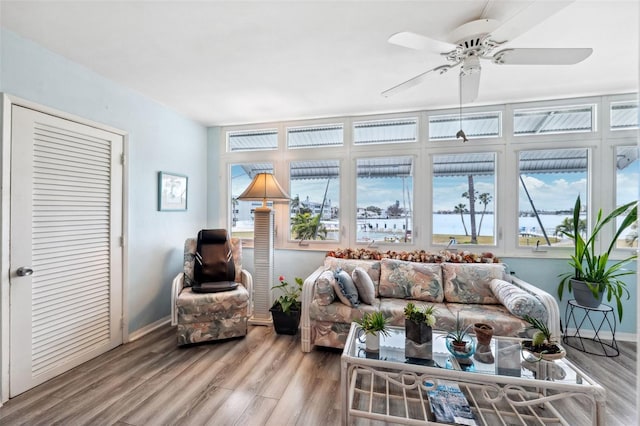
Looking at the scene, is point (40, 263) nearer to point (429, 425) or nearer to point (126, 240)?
point (126, 240)

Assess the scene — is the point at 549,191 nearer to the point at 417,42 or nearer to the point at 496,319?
the point at 496,319

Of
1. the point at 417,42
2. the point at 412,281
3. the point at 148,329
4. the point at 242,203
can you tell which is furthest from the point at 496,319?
the point at 148,329

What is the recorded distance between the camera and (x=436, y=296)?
2.86m

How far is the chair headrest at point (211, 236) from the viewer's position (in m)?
3.33

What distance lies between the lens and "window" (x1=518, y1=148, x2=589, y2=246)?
3154mm

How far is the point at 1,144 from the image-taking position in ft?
6.33

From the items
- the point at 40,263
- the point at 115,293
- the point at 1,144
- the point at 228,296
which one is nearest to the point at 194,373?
the point at 228,296

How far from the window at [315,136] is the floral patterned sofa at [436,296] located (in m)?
1.64

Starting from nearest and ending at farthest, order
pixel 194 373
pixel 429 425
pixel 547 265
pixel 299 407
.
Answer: pixel 429 425
pixel 299 407
pixel 194 373
pixel 547 265

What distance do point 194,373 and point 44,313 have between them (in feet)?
4.07

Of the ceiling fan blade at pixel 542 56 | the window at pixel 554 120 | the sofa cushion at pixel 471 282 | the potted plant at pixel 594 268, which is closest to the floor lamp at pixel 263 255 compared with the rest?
the sofa cushion at pixel 471 282

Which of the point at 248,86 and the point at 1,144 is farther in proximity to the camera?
the point at 248,86

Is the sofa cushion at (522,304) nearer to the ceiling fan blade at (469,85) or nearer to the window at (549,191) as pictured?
the window at (549,191)

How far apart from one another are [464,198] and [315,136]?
207 cm
